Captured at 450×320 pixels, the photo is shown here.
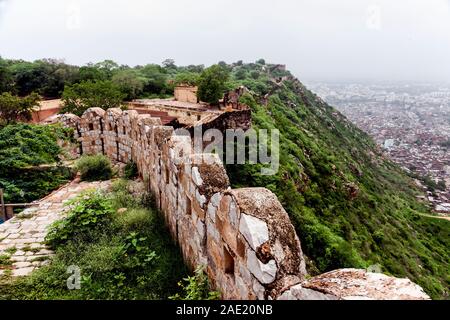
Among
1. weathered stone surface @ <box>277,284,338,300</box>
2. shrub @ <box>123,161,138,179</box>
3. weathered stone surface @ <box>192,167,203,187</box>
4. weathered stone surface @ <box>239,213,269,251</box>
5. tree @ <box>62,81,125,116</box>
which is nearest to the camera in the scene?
weathered stone surface @ <box>277,284,338,300</box>

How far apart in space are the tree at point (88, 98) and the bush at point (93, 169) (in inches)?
514

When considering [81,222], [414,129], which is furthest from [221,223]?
[414,129]

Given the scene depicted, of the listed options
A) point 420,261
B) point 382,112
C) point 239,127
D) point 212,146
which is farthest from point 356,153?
point 382,112

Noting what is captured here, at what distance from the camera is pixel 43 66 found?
3809cm

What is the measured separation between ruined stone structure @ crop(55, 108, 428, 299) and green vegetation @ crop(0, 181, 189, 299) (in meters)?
0.36

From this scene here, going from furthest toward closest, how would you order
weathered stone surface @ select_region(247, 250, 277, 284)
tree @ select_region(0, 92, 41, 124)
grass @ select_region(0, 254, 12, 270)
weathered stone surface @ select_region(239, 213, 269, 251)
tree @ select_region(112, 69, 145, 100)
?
tree @ select_region(112, 69, 145, 100), tree @ select_region(0, 92, 41, 124), grass @ select_region(0, 254, 12, 270), weathered stone surface @ select_region(239, 213, 269, 251), weathered stone surface @ select_region(247, 250, 277, 284)

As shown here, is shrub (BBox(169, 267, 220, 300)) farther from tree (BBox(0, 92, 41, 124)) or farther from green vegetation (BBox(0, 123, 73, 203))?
tree (BBox(0, 92, 41, 124))

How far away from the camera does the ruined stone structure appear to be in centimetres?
258

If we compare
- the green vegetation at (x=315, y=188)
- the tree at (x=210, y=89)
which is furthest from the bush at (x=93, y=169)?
the tree at (x=210, y=89)

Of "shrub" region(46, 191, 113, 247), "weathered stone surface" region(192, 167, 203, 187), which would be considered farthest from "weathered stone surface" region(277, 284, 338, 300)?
"shrub" region(46, 191, 113, 247)

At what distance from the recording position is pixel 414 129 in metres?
82.8

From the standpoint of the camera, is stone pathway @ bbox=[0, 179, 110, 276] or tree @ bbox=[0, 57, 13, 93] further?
tree @ bbox=[0, 57, 13, 93]

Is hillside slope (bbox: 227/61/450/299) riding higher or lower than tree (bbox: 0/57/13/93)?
lower

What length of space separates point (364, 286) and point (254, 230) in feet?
3.40
